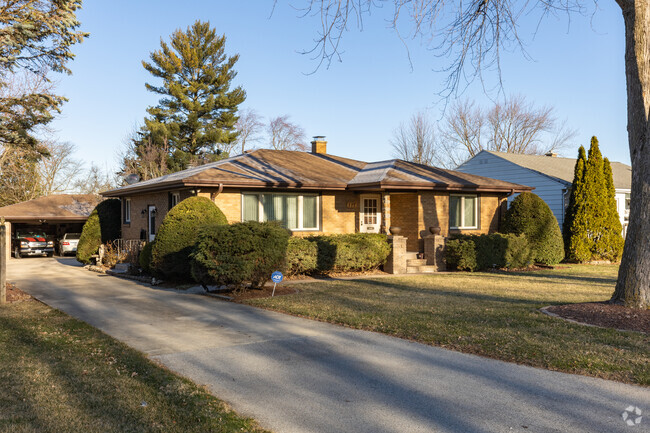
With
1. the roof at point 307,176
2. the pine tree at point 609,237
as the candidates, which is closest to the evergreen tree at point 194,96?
the roof at point 307,176

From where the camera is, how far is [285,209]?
18406mm

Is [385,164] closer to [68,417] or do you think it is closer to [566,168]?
[566,168]

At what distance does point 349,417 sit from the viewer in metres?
4.42

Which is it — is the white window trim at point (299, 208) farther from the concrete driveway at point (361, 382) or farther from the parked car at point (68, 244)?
the parked car at point (68, 244)

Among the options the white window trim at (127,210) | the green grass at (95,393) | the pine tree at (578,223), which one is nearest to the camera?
the green grass at (95,393)

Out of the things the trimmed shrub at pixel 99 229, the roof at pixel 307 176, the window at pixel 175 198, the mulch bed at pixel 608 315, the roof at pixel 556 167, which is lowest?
the mulch bed at pixel 608 315

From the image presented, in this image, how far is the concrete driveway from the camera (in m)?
4.34

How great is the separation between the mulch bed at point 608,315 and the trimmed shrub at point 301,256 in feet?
25.7

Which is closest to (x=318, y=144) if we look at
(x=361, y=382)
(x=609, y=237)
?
(x=609, y=237)

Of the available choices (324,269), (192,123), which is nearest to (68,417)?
(324,269)

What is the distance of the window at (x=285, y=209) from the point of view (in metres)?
17.8

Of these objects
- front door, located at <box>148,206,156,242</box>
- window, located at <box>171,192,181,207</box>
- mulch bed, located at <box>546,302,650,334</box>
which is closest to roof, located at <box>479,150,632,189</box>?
mulch bed, located at <box>546,302,650,334</box>

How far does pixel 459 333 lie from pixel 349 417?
3.68 meters

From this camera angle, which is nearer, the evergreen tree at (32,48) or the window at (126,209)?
the evergreen tree at (32,48)
